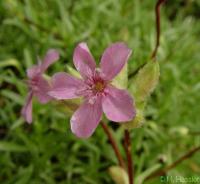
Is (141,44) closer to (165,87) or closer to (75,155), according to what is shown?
(165,87)

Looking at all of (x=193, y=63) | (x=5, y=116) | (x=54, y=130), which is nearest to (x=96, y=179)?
(x=54, y=130)

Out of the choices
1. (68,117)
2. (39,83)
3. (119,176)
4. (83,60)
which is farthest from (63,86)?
(68,117)

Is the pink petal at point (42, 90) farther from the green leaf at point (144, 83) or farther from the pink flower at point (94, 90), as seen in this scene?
the green leaf at point (144, 83)

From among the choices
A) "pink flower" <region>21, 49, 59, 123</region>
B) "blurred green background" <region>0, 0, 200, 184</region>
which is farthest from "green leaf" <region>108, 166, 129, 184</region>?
"pink flower" <region>21, 49, 59, 123</region>

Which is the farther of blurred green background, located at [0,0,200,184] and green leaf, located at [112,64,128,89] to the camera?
blurred green background, located at [0,0,200,184]

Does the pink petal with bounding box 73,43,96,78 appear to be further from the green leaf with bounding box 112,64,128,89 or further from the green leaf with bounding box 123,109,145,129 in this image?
the green leaf with bounding box 123,109,145,129

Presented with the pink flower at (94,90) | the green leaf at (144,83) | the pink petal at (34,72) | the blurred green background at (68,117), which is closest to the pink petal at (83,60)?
the pink flower at (94,90)

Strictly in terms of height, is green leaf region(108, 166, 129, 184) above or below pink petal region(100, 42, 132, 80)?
below
